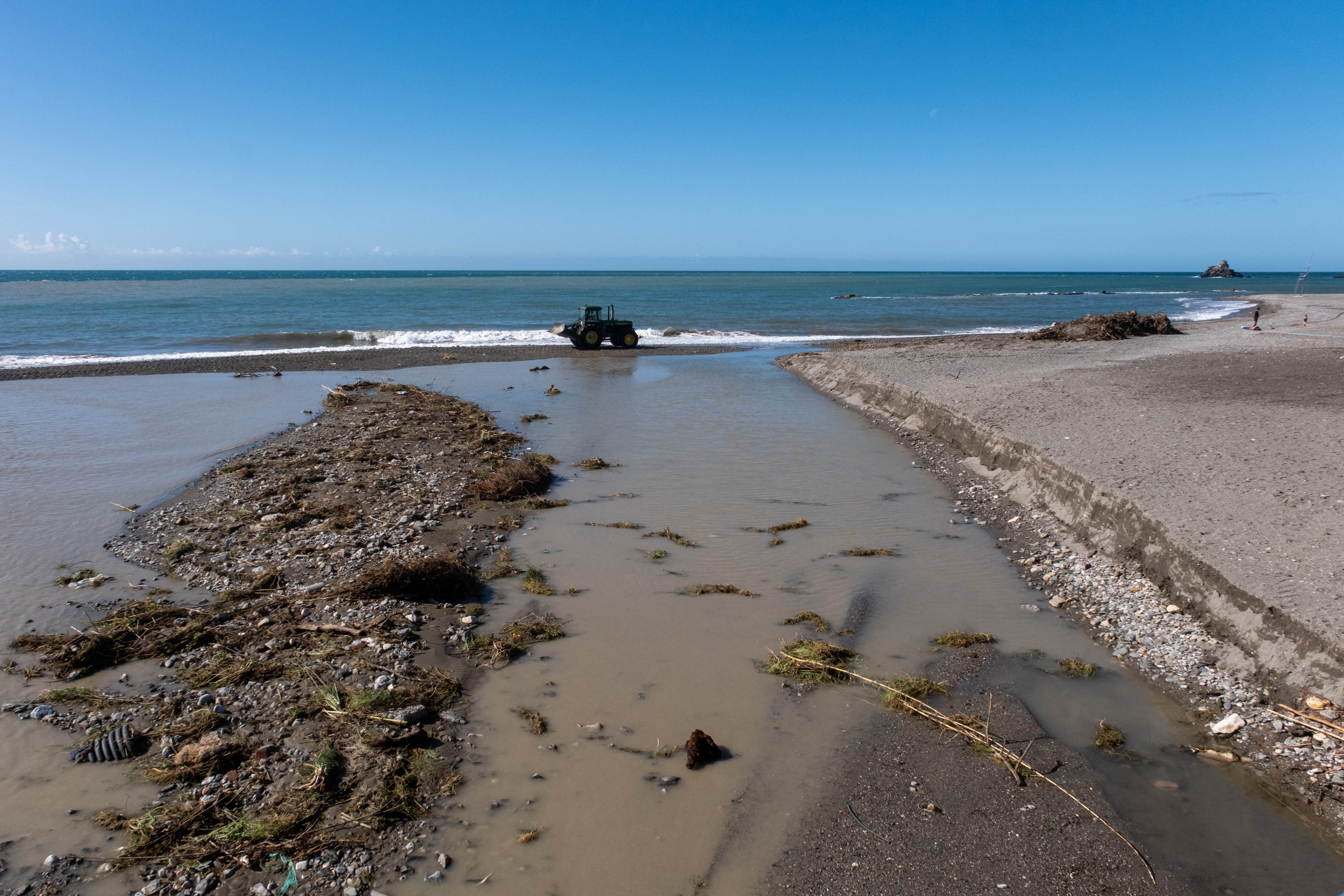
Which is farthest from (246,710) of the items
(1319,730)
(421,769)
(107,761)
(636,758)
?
(1319,730)

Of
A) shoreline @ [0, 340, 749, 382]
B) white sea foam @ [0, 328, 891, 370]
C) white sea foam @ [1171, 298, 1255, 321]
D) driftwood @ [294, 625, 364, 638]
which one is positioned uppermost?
white sea foam @ [1171, 298, 1255, 321]

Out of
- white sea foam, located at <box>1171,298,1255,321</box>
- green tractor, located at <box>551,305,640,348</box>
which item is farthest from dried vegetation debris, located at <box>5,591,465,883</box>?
white sea foam, located at <box>1171,298,1255,321</box>

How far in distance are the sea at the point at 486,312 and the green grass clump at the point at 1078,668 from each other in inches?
1174

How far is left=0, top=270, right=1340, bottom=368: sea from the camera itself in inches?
1415

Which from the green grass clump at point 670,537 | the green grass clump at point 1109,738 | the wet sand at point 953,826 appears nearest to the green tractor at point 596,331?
the green grass clump at point 670,537

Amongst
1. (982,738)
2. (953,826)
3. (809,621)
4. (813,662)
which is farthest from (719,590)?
(953,826)

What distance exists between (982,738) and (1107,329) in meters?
28.8

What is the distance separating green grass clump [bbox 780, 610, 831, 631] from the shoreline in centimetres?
2333

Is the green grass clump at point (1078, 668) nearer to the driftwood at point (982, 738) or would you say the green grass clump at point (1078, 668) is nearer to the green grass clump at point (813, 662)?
the driftwood at point (982, 738)

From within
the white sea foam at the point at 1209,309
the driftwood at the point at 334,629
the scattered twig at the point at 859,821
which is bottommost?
the scattered twig at the point at 859,821

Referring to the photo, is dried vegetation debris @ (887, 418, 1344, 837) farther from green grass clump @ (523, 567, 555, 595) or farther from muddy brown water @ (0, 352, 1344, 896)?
green grass clump @ (523, 567, 555, 595)

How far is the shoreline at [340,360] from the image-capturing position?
2541 cm

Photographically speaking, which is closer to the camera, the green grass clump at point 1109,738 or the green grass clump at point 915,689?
the green grass clump at point 1109,738

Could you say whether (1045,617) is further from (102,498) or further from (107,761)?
(102,498)
